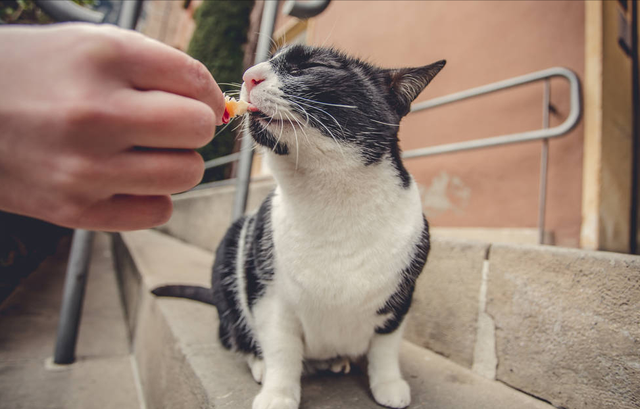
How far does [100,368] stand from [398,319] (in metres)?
1.35

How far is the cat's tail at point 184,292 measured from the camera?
1492 millimetres

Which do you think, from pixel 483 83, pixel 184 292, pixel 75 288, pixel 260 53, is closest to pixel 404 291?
pixel 184 292

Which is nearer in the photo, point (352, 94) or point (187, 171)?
point (187, 171)

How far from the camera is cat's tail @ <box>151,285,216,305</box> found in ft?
4.90

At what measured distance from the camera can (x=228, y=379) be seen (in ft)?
3.18

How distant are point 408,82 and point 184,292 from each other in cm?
118

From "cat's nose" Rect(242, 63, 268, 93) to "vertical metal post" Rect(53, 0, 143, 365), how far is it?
41.7 inches

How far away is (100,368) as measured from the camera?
1.56m

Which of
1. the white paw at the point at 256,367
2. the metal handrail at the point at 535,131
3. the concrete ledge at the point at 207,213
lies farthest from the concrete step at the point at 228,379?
the concrete ledge at the point at 207,213

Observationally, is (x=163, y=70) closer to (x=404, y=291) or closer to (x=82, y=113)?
(x=82, y=113)

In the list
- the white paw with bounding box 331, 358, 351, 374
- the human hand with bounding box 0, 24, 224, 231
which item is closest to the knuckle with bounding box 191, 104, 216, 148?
the human hand with bounding box 0, 24, 224, 231

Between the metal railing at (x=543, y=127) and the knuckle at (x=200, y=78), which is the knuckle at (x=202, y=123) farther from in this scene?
the metal railing at (x=543, y=127)

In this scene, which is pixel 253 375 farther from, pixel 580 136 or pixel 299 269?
pixel 580 136

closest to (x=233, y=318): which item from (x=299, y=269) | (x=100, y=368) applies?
(x=299, y=269)
